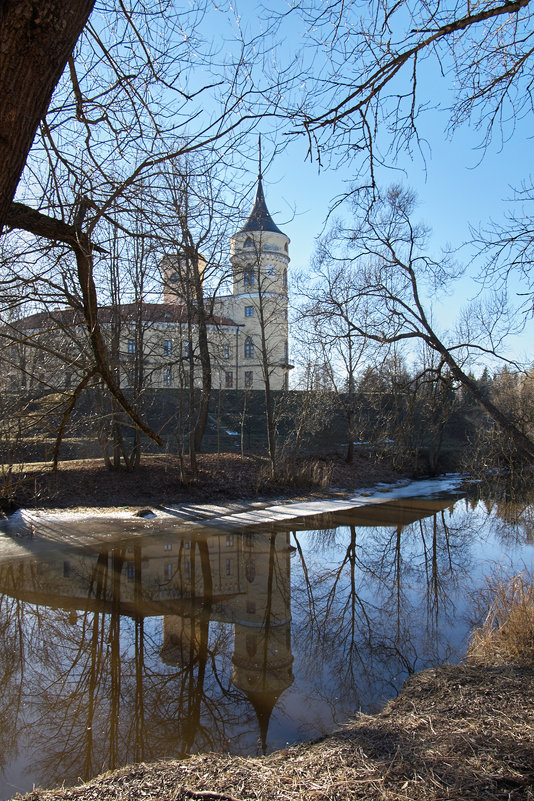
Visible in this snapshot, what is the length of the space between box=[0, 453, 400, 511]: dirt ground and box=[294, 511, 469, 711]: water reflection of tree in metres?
5.61

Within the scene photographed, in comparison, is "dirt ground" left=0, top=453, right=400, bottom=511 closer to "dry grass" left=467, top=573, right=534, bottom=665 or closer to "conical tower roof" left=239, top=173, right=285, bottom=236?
"conical tower roof" left=239, top=173, right=285, bottom=236

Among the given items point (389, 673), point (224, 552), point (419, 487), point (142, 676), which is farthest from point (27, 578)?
point (419, 487)

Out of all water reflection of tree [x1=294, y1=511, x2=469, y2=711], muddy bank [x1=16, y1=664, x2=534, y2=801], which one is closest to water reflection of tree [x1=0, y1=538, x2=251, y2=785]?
muddy bank [x1=16, y1=664, x2=534, y2=801]

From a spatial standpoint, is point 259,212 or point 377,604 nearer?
point 259,212

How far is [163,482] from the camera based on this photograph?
19.2 meters

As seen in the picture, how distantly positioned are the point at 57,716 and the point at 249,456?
1759 centimetres

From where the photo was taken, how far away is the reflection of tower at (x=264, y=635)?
20.9 feet

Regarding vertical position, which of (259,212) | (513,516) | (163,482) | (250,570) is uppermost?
(259,212)

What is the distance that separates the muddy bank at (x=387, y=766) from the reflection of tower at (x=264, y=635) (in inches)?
48.9

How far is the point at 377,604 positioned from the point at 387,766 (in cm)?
604

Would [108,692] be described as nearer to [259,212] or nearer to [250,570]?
[250,570]

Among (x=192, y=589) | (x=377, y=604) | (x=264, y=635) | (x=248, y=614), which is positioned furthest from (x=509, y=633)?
(x=192, y=589)

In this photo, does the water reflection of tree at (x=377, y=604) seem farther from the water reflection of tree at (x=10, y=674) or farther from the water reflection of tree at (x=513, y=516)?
the water reflection of tree at (x=10, y=674)

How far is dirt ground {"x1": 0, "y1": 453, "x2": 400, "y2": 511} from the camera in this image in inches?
673
